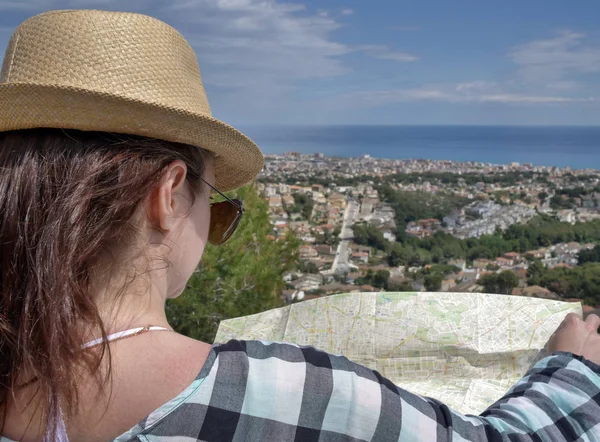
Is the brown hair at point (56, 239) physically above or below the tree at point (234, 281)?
above

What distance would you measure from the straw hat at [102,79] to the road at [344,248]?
5.05 metres

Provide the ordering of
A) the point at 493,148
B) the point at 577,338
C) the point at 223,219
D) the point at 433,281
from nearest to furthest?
the point at 577,338, the point at 223,219, the point at 433,281, the point at 493,148

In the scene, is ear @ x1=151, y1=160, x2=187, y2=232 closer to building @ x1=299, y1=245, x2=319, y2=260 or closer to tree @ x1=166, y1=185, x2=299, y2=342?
tree @ x1=166, y1=185, x2=299, y2=342

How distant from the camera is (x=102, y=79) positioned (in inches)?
36.1

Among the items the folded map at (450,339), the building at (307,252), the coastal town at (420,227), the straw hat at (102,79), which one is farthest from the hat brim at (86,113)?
the building at (307,252)

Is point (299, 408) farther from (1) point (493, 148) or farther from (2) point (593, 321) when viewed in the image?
(1) point (493, 148)

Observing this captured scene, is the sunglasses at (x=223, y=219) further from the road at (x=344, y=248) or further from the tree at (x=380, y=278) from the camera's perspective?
the road at (x=344, y=248)

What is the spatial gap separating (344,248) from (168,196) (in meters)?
5.95

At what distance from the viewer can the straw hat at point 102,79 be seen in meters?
0.88

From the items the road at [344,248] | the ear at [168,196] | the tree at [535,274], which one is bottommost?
the road at [344,248]

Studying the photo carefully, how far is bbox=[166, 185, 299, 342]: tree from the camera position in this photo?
283 inches

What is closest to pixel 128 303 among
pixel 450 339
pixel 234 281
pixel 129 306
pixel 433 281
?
pixel 129 306

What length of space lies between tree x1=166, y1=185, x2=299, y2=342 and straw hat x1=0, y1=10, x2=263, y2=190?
6076 millimetres

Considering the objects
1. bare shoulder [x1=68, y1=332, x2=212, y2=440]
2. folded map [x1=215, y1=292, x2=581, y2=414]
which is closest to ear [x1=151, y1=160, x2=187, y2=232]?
bare shoulder [x1=68, y1=332, x2=212, y2=440]
